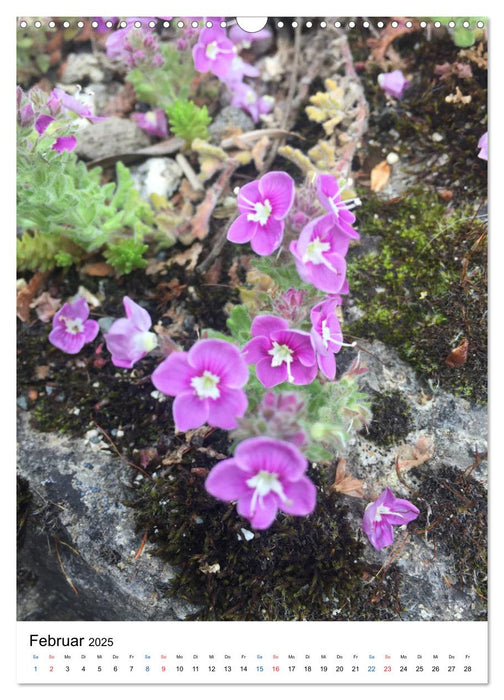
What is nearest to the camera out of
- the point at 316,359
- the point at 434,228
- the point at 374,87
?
the point at 316,359

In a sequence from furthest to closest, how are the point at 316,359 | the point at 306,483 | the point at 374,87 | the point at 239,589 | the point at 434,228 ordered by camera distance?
the point at 374,87 → the point at 434,228 → the point at 239,589 → the point at 316,359 → the point at 306,483

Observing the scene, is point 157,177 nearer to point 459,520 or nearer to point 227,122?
point 227,122

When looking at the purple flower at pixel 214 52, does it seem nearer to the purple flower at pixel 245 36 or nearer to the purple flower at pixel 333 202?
the purple flower at pixel 245 36

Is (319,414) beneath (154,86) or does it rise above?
beneath
